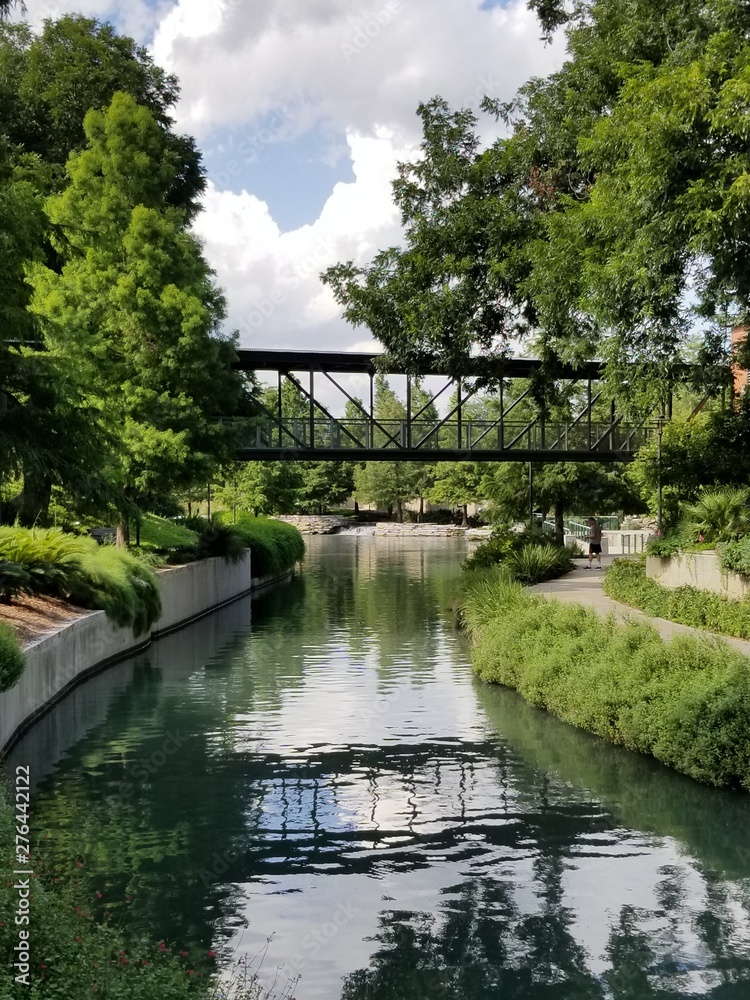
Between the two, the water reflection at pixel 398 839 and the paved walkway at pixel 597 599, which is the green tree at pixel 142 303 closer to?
the water reflection at pixel 398 839

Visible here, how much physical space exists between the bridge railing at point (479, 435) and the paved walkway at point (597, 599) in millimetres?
Result: 5167

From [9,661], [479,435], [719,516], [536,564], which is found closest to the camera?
[9,661]

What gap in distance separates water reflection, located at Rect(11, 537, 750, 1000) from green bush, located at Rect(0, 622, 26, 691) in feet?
4.41

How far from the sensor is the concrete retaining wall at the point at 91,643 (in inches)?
619

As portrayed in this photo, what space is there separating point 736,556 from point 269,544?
27.3m

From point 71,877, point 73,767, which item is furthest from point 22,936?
point 73,767

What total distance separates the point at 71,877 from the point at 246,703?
9.41 m

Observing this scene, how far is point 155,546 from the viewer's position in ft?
103

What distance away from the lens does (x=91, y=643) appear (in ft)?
70.2

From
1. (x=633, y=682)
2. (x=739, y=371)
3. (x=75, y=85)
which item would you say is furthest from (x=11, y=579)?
(x=75, y=85)

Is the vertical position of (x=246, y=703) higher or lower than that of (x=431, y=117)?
lower

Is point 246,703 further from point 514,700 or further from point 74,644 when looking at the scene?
point 514,700

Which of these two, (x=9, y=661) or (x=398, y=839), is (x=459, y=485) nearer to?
(x=9, y=661)

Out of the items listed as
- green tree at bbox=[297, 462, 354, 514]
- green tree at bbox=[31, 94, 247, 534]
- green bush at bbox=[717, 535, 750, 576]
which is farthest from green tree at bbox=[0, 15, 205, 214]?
green tree at bbox=[297, 462, 354, 514]
